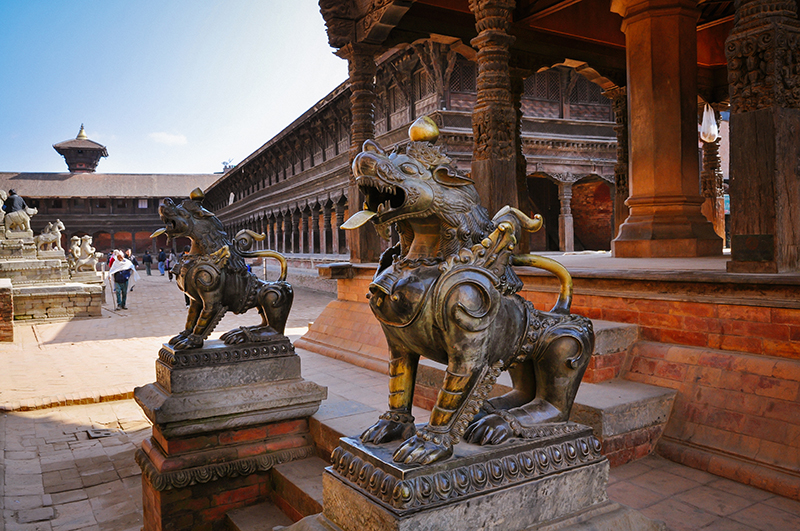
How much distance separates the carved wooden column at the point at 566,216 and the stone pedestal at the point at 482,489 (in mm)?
15949

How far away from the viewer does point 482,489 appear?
64.4 inches

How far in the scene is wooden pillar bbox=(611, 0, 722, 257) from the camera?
275 inches

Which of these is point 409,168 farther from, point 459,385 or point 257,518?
point 257,518

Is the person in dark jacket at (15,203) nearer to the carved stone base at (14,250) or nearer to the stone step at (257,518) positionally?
the carved stone base at (14,250)

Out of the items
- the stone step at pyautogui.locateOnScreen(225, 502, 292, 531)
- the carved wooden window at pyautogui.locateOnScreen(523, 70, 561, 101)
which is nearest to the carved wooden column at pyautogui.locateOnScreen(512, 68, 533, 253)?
the stone step at pyautogui.locateOnScreen(225, 502, 292, 531)

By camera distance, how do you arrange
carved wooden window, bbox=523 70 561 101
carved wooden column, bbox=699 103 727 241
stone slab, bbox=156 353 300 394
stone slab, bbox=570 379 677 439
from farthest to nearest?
carved wooden window, bbox=523 70 561 101
carved wooden column, bbox=699 103 727 241
stone slab, bbox=156 353 300 394
stone slab, bbox=570 379 677 439

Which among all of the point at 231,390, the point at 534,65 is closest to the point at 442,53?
the point at 534,65

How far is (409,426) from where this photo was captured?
6.02 feet

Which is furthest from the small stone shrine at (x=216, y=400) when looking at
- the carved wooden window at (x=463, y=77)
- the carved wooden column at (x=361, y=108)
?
the carved wooden window at (x=463, y=77)

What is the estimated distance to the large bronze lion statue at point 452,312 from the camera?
1635 mm

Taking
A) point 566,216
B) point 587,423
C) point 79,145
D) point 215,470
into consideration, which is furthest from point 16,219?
point 79,145

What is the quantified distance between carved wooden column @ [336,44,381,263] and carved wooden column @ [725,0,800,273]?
5.28m

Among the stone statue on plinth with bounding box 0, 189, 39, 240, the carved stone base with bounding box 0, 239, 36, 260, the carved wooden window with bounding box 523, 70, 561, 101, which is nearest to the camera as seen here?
the carved wooden window with bounding box 523, 70, 561, 101

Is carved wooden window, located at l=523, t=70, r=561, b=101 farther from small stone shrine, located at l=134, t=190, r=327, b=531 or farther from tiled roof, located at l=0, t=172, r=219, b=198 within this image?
tiled roof, located at l=0, t=172, r=219, b=198
